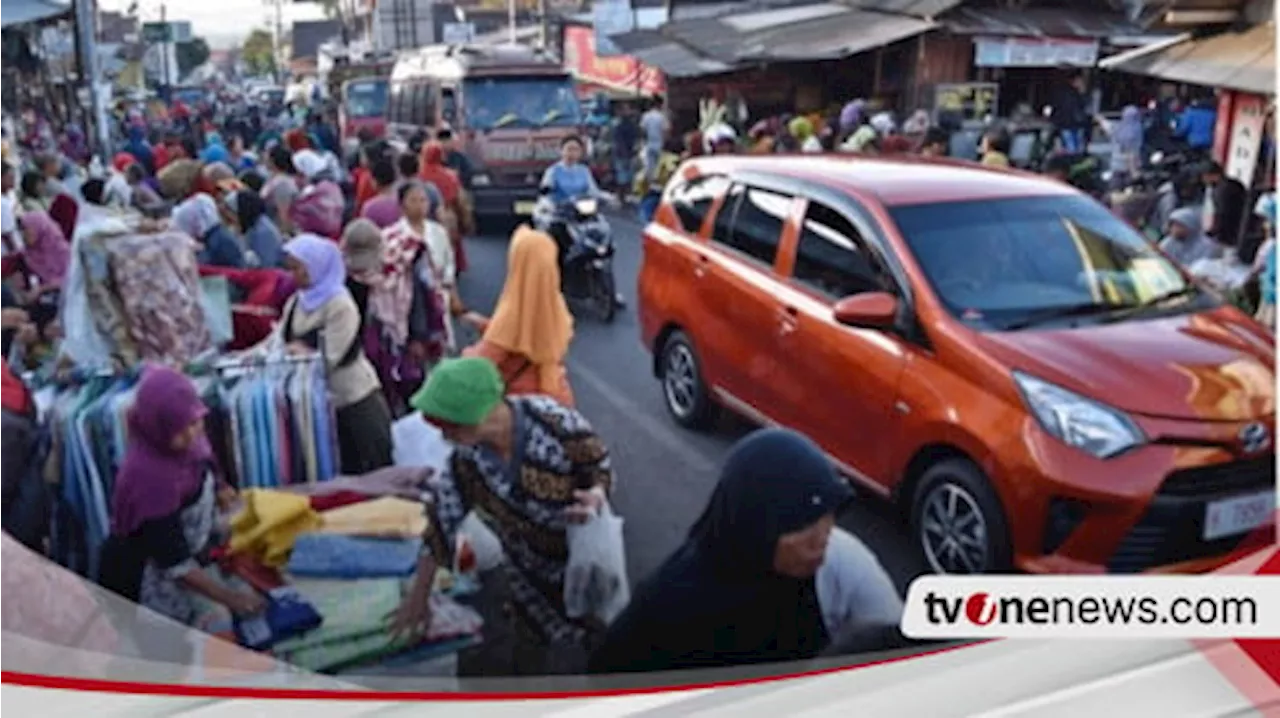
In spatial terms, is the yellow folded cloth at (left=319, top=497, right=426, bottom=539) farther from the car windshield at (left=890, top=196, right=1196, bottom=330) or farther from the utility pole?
Result: the car windshield at (left=890, top=196, right=1196, bottom=330)

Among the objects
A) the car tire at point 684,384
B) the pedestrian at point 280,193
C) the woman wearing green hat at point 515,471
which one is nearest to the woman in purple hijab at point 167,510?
the woman wearing green hat at point 515,471

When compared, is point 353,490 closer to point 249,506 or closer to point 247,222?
point 249,506

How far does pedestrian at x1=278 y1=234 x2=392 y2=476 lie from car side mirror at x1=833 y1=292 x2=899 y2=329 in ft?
3.40

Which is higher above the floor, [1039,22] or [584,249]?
[1039,22]

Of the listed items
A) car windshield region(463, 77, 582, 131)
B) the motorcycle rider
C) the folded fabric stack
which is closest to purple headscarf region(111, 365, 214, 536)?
the folded fabric stack

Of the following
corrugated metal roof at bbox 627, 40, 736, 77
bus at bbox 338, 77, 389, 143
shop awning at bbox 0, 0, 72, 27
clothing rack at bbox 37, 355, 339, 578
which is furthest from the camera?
bus at bbox 338, 77, 389, 143

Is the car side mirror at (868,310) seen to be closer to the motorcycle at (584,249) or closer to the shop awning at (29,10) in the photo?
the motorcycle at (584,249)

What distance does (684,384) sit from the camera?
1883 millimetres

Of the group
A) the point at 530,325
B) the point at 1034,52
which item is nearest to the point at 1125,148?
the point at 1034,52

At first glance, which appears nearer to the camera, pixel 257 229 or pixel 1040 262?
pixel 1040 262

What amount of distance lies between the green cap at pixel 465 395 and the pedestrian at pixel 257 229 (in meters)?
1.45

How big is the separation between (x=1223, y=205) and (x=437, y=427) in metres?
1.26

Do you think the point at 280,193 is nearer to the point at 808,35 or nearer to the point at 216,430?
the point at 216,430

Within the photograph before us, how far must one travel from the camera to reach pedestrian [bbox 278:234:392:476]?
2506 millimetres
